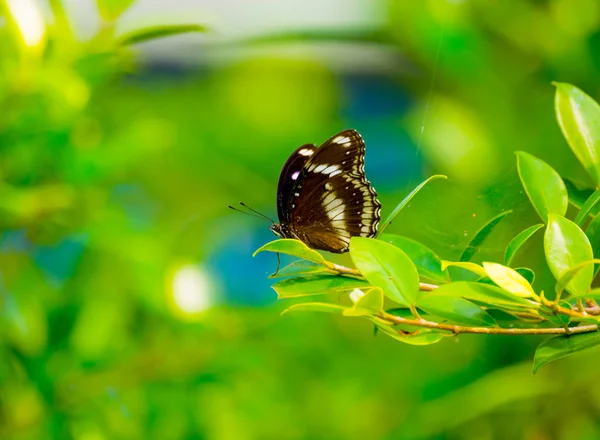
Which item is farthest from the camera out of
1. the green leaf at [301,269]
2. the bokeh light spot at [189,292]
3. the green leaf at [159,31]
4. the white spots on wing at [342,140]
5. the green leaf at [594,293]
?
the bokeh light spot at [189,292]

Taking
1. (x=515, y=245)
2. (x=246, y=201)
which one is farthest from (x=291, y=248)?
(x=246, y=201)

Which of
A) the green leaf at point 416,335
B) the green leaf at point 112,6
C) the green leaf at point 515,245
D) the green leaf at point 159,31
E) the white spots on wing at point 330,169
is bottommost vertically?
the green leaf at point 416,335

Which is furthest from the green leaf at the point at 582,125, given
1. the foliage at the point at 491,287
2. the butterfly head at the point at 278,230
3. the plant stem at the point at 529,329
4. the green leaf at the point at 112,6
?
the green leaf at the point at 112,6

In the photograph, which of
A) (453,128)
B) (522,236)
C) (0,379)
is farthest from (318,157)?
(453,128)

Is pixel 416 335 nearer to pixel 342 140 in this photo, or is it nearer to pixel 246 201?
pixel 342 140

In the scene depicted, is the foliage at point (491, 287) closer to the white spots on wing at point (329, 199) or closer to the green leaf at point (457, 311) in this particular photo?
the green leaf at point (457, 311)

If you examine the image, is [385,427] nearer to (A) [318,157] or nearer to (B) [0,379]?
(B) [0,379]
